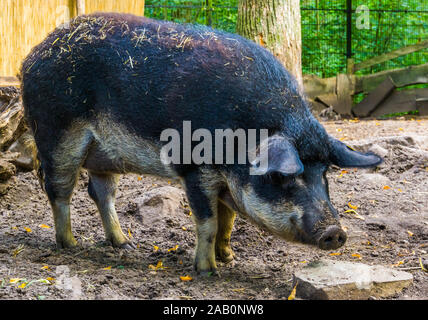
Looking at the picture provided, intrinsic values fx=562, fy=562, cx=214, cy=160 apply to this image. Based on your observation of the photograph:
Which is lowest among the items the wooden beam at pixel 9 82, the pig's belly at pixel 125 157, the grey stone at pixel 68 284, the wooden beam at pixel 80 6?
the grey stone at pixel 68 284

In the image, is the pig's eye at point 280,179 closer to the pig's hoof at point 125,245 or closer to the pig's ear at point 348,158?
the pig's ear at point 348,158

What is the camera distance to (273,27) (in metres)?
6.26

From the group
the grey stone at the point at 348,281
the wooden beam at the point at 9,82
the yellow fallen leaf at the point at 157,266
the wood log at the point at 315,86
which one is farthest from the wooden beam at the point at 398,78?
the grey stone at the point at 348,281

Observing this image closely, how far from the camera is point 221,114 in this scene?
405 centimetres

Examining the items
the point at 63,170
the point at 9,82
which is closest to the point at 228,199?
the point at 63,170

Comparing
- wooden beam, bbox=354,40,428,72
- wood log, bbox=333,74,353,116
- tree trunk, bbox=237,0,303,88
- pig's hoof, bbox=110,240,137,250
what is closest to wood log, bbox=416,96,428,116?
wooden beam, bbox=354,40,428,72

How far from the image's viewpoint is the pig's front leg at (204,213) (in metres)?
4.14

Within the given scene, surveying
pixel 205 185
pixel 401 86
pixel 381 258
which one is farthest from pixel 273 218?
pixel 401 86

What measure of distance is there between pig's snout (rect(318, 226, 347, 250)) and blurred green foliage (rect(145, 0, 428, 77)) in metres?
8.82

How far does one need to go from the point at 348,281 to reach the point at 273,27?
11.6 ft

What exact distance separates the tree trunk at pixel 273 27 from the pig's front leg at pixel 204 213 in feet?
8.27

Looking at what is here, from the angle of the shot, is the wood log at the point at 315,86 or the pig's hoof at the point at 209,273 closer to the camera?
the pig's hoof at the point at 209,273

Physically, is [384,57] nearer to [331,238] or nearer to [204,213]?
[204,213]
